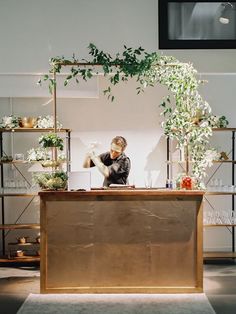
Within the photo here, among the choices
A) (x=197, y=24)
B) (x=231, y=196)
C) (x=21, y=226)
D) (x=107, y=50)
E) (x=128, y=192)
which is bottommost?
(x=21, y=226)

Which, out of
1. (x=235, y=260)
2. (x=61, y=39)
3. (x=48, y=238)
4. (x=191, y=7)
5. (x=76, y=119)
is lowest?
(x=235, y=260)

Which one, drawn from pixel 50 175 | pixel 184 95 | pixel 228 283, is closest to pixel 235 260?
pixel 228 283

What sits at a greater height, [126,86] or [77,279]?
[126,86]

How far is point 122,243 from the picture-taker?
5527 mm

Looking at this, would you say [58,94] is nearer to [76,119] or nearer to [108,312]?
[76,119]

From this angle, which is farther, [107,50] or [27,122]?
[107,50]

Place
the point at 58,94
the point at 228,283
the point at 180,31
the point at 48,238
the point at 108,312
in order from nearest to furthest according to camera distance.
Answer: the point at 108,312, the point at 48,238, the point at 228,283, the point at 58,94, the point at 180,31

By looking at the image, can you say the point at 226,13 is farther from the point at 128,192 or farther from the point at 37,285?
the point at 37,285

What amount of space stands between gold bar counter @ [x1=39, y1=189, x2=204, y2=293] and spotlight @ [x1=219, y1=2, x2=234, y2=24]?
3.65 m

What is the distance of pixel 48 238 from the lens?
5.51 m

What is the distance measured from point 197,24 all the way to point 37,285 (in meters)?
4.76

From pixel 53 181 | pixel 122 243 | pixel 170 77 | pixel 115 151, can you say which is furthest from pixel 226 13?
pixel 122 243

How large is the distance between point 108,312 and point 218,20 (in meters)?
5.11

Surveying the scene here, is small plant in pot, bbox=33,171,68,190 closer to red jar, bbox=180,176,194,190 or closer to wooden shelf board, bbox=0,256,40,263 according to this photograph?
red jar, bbox=180,176,194,190
